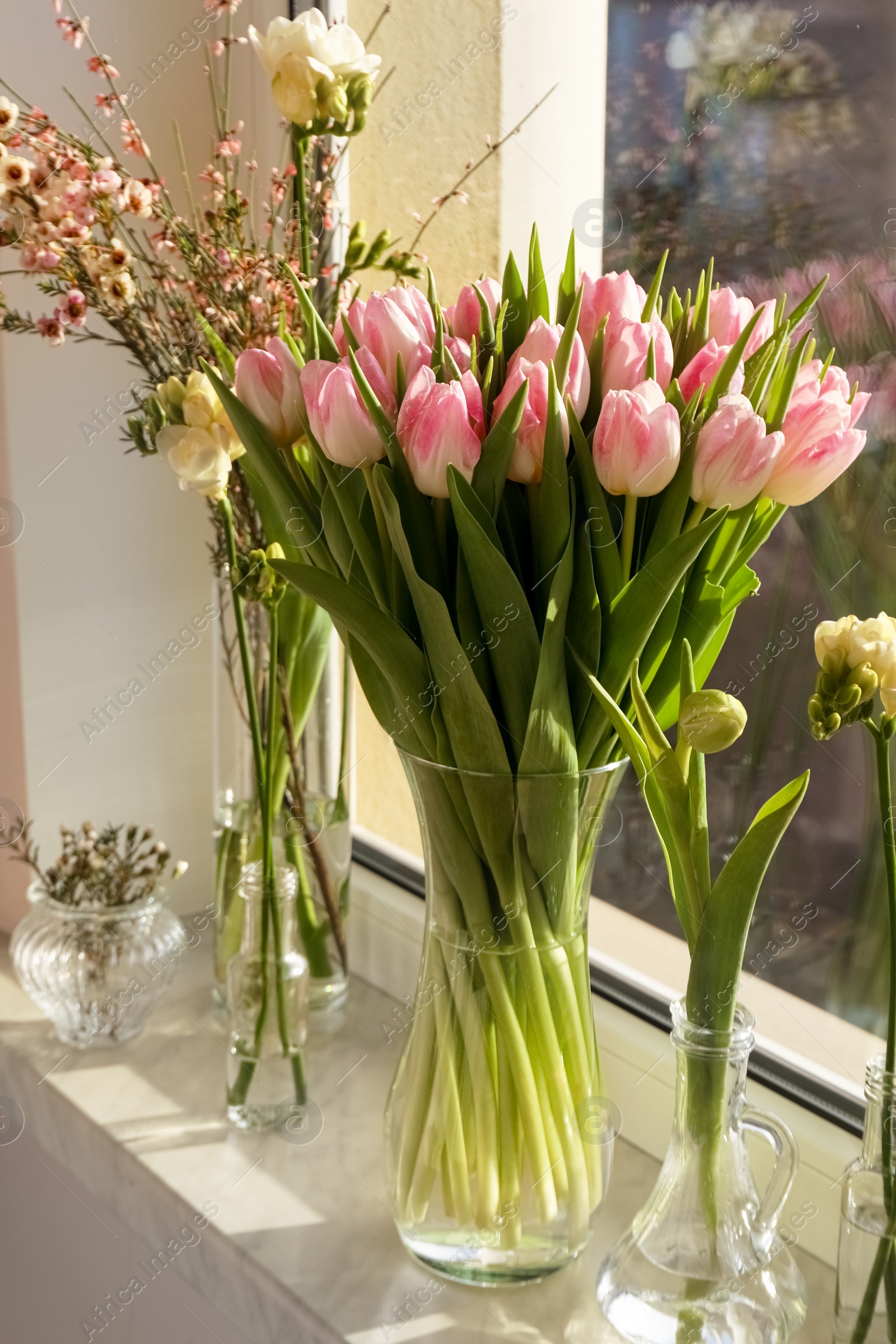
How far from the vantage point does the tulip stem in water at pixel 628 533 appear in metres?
0.52

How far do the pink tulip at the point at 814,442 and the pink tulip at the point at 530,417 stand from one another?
88 mm

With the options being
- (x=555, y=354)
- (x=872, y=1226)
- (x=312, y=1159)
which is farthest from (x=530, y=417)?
(x=312, y=1159)

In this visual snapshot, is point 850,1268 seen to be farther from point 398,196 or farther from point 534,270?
point 398,196

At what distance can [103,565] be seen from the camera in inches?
39.5

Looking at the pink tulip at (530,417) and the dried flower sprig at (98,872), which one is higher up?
the pink tulip at (530,417)

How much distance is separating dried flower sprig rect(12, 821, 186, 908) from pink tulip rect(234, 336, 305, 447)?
1.41 feet

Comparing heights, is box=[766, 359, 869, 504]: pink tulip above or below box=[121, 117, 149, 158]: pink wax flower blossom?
below

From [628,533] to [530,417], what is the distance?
0.22 ft

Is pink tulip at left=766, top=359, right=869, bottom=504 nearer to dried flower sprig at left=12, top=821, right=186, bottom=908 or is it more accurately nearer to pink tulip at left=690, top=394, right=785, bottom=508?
pink tulip at left=690, top=394, right=785, bottom=508

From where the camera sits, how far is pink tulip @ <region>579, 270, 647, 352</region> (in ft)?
1.77

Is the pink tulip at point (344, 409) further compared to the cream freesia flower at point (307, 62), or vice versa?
the cream freesia flower at point (307, 62)

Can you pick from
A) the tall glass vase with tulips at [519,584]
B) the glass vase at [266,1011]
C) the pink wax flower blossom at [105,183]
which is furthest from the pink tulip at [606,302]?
the glass vase at [266,1011]

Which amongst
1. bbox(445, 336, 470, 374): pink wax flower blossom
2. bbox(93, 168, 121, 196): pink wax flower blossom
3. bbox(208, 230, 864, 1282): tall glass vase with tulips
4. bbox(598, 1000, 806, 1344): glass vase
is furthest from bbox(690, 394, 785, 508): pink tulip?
bbox(93, 168, 121, 196): pink wax flower blossom

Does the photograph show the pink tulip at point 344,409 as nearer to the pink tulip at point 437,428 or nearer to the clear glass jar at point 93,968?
the pink tulip at point 437,428
